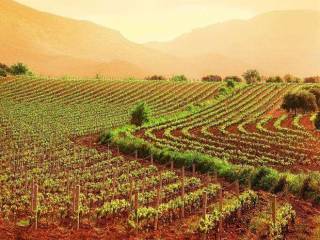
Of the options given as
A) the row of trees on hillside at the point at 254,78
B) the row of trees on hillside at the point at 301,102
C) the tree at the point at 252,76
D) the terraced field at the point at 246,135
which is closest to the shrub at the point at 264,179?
the terraced field at the point at 246,135

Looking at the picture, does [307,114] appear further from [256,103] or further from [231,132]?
[231,132]

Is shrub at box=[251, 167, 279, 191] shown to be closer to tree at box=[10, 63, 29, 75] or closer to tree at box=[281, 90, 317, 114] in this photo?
tree at box=[281, 90, 317, 114]

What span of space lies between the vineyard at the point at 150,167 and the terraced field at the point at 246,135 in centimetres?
11

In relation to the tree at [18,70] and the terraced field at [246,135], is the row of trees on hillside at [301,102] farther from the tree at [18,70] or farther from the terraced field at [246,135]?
the tree at [18,70]

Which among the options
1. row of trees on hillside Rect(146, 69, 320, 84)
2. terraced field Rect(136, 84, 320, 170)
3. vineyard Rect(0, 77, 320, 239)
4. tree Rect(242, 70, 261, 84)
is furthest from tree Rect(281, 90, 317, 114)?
tree Rect(242, 70, 261, 84)

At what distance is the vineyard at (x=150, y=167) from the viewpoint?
19.9 meters

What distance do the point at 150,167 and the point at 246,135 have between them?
14.7 meters

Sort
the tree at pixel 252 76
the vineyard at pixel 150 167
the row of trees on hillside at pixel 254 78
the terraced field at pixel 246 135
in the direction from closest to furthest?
the vineyard at pixel 150 167 → the terraced field at pixel 246 135 → the row of trees on hillside at pixel 254 78 → the tree at pixel 252 76

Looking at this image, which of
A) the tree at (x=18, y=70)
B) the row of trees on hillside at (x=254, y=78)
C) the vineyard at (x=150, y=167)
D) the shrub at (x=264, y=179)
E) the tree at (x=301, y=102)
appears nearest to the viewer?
the vineyard at (x=150, y=167)

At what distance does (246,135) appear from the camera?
4528 centimetres

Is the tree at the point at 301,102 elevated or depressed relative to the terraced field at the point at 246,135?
elevated

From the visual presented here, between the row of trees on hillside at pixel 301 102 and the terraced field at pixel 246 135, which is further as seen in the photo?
the row of trees on hillside at pixel 301 102

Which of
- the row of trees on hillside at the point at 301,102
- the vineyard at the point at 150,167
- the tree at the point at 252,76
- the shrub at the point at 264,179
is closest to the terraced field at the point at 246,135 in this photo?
the vineyard at the point at 150,167

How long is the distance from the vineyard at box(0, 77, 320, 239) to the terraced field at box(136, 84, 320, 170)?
108 millimetres
